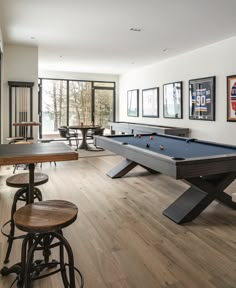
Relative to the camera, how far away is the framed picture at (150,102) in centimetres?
847

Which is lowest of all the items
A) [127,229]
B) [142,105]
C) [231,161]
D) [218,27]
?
[127,229]

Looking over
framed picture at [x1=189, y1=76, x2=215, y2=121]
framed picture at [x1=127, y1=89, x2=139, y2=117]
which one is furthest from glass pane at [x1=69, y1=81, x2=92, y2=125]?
framed picture at [x1=189, y1=76, x2=215, y2=121]

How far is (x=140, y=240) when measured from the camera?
2646 millimetres

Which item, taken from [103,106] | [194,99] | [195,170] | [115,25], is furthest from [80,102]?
[195,170]

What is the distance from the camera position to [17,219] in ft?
5.37

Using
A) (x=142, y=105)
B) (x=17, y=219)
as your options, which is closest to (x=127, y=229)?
(x=17, y=219)

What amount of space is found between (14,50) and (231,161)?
587 cm

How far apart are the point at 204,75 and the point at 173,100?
134 centimetres

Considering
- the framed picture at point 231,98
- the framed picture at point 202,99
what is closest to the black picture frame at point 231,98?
the framed picture at point 231,98

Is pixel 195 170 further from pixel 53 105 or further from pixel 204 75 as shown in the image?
pixel 53 105

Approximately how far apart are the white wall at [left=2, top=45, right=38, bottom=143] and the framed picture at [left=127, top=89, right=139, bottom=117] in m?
4.17

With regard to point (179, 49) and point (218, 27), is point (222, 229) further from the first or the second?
point (179, 49)

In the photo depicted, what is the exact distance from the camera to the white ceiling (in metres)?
4.02

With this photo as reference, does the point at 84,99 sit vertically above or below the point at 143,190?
above
